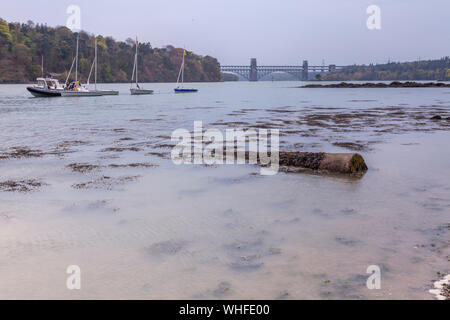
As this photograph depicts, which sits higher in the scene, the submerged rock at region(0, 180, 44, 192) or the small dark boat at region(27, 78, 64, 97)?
the small dark boat at region(27, 78, 64, 97)

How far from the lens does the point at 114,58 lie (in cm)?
18988

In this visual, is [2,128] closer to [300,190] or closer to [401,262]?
[300,190]

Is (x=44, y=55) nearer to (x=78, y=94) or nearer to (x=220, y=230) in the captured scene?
(x=78, y=94)

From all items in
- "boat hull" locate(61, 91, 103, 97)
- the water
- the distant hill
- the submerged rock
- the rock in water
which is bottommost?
the water

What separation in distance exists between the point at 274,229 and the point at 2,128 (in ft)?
69.2

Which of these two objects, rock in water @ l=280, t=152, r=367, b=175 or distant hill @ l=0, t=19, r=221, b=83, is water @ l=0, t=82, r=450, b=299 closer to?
rock in water @ l=280, t=152, r=367, b=175

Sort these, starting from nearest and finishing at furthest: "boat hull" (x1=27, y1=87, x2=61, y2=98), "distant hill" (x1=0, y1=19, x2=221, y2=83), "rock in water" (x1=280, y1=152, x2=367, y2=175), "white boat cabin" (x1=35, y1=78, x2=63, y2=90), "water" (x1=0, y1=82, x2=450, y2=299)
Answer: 1. "water" (x1=0, y1=82, x2=450, y2=299)
2. "rock in water" (x1=280, y1=152, x2=367, y2=175)
3. "boat hull" (x1=27, y1=87, x2=61, y2=98)
4. "white boat cabin" (x1=35, y1=78, x2=63, y2=90)
5. "distant hill" (x1=0, y1=19, x2=221, y2=83)

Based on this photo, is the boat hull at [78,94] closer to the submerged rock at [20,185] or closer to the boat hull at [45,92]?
the boat hull at [45,92]

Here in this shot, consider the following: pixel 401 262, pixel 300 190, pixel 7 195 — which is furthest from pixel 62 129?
pixel 401 262

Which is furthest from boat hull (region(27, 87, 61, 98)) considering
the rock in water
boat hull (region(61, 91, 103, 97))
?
the rock in water

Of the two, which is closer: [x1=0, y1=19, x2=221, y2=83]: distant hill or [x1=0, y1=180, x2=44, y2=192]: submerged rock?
[x1=0, y1=180, x2=44, y2=192]: submerged rock

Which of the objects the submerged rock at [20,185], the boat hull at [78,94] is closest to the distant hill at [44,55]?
the boat hull at [78,94]

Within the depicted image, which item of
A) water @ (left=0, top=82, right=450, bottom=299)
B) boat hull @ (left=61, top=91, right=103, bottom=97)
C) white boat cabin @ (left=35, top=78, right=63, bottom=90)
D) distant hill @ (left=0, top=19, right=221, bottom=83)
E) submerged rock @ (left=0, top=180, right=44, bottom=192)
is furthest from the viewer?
distant hill @ (left=0, top=19, right=221, bottom=83)

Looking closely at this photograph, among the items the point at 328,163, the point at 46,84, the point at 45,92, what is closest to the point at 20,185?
the point at 328,163
